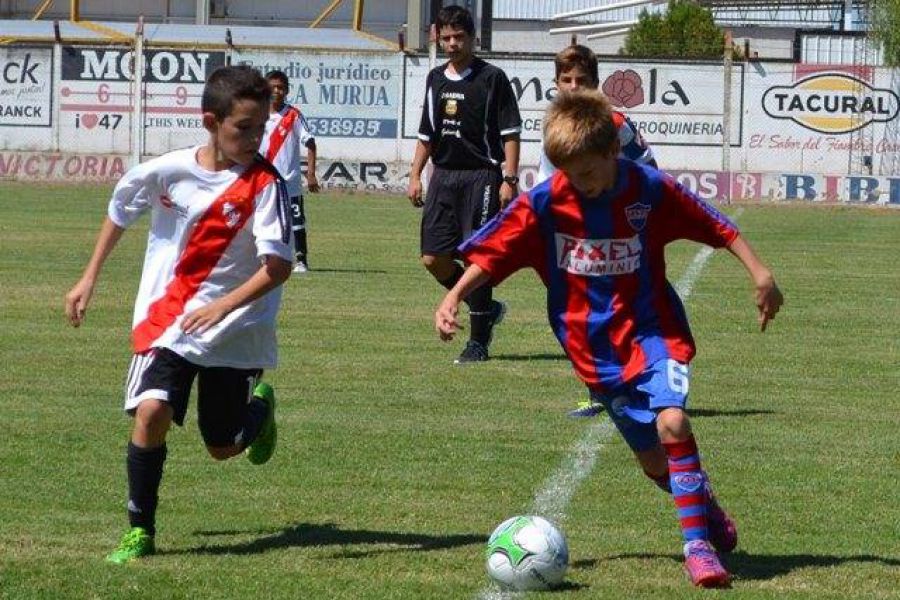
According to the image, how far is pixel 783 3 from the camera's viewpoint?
66.1 metres

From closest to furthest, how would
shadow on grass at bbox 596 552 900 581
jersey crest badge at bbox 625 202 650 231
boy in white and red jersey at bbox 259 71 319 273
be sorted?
jersey crest badge at bbox 625 202 650 231 → shadow on grass at bbox 596 552 900 581 → boy in white and red jersey at bbox 259 71 319 273

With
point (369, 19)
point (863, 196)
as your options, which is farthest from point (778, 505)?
point (369, 19)

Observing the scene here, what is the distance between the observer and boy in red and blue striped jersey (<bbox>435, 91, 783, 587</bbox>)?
17.9ft

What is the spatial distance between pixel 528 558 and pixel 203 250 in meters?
1.49

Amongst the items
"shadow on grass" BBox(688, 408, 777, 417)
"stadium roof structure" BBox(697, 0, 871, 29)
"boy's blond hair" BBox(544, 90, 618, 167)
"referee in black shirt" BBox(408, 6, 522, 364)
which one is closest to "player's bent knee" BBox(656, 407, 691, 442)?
"boy's blond hair" BBox(544, 90, 618, 167)

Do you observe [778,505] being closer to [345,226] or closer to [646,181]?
[646,181]

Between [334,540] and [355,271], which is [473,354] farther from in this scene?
[355,271]

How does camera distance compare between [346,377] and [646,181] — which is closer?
[646,181]

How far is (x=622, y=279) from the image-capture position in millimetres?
5562

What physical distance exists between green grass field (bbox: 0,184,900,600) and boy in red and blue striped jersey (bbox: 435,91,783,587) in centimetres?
43

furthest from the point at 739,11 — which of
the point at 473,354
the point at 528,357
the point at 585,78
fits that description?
the point at 585,78

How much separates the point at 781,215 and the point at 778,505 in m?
20.6

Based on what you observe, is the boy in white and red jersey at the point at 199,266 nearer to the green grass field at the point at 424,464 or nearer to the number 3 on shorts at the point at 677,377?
the green grass field at the point at 424,464

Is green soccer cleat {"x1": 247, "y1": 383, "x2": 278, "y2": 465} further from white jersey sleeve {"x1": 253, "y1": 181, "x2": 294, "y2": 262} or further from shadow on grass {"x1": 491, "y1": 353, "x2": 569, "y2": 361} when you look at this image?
shadow on grass {"x1": 491, "y1": 353, "x2": 569, "y2": 361}
